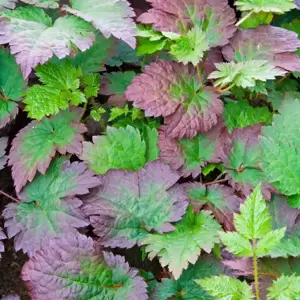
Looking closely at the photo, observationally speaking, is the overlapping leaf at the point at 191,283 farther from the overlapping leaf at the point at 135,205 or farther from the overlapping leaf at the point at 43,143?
the overlapping leaf at the point at 43,143

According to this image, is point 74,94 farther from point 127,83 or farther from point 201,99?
point 201,99

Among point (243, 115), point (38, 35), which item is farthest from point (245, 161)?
point (38, 35)

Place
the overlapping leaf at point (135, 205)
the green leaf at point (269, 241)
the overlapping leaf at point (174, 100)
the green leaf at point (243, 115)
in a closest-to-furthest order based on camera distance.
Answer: the green leaf at point (269, 241) → the overlapping leaf at point (135, 205) → the overlapping leaf at point (174, 100) → the green leaf at point (243, 115)

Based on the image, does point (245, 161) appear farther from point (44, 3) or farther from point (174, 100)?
point (44, 3)

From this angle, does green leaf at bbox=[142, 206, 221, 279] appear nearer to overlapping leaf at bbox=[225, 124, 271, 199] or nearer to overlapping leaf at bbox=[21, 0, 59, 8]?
overlapping leaf at bbox=[225, 124, 271, 199]

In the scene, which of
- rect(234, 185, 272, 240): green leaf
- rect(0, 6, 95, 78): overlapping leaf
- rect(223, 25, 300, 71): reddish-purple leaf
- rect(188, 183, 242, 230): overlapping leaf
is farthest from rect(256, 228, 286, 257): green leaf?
rect(0, 6, 95, 78): overlapping leaf

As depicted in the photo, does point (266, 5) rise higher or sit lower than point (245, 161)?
higher

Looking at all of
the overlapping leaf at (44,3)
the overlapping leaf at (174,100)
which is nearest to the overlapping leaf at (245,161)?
the overlapping leaf at (174,100)
